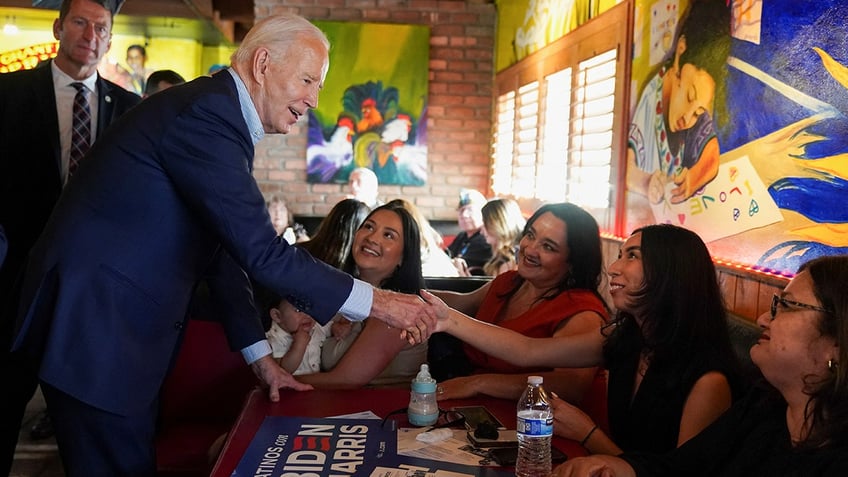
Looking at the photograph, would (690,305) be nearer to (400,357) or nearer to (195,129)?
(400,357)

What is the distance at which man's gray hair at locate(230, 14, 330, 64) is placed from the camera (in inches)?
74.6

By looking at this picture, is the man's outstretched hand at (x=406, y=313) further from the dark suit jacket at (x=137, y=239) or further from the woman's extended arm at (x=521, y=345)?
the dark suit jacket at (x=137, y=239)

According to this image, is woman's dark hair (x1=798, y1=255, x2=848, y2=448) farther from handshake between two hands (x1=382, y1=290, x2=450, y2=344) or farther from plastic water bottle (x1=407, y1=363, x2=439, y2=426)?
handshake between two hands (x1=382, y1=290, x2=450, y2=344)

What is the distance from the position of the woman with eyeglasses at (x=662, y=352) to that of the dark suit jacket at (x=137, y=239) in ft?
3.10

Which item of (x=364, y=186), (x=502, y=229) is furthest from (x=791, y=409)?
(x=364, y=186)

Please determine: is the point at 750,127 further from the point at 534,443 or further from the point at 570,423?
the point at 534,443

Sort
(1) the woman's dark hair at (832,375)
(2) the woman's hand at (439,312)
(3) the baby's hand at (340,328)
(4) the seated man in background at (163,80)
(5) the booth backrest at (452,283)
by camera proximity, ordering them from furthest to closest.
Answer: (4) the seated man in background at (163,80) → (5) the booth backrest at (452,283) → (3) the baby's hand at (340,328) → (2) the woman's hand at (439,312) → (1) the woman's dark hair at (832,375)

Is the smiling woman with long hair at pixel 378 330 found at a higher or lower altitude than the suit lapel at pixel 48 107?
lower

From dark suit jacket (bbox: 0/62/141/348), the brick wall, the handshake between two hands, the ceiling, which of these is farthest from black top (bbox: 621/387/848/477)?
the ceiling

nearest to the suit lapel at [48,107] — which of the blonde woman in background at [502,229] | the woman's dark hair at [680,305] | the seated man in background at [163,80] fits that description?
the seated man in background at [163,80]

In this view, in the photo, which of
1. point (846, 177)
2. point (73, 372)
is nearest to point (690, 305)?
point (846, 177)

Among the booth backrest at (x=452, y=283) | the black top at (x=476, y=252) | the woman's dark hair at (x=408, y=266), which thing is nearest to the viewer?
the woman's dark hair at (x=408, y=266)

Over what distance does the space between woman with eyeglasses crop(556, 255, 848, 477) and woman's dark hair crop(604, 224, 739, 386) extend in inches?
10.0

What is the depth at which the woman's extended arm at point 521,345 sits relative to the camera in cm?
218
